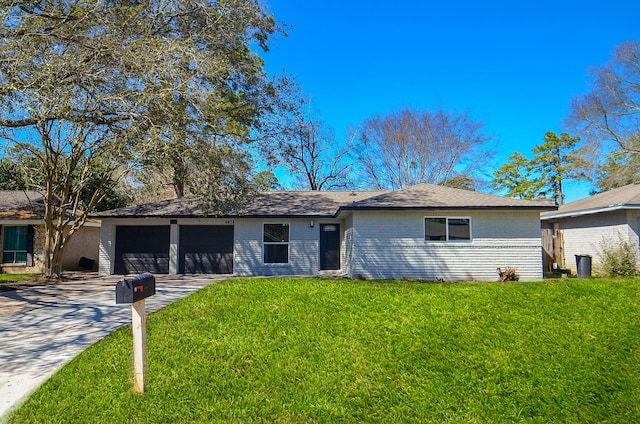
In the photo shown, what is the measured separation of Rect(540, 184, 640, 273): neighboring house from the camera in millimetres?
13242

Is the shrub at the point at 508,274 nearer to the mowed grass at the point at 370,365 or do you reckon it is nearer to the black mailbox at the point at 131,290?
the mowed grass at the point at 370,365

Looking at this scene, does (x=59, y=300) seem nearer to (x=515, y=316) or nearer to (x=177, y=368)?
→ (x=177, y=368)

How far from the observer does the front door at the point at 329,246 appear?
16266mm

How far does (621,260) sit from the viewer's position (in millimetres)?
12805

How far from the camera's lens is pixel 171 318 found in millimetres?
6414

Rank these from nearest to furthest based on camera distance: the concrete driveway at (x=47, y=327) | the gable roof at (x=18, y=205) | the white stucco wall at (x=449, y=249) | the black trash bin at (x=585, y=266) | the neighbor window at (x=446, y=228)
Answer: the concrete driveway at (x=47, y=327) < the white stucco wall at (x=449, y=249) < the neighbor window at (x=446, y=228) < the black trash bin at (x=585, y=266) < the gable roof at (x=18, y=205)

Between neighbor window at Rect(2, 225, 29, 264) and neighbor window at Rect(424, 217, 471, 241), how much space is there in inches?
671

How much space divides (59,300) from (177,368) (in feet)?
21.0

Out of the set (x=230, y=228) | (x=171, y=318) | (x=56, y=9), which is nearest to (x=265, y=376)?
(x=171, y=318)

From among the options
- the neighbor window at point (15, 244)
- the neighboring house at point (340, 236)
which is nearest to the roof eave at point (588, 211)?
the neighboring house at point (340, 236)

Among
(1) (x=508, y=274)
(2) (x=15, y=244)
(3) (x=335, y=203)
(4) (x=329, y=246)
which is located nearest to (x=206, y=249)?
(4) (x=329, y=246)

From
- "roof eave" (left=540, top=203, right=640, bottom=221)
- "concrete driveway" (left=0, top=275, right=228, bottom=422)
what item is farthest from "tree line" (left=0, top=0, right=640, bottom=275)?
"roof eave" (left=540, top=203, right=640, bottom=221)

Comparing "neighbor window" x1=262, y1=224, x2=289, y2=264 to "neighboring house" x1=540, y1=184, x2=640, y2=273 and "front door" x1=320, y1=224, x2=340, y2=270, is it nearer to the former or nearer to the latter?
"front door" x1=320, y1=224, x2=340, y2=270

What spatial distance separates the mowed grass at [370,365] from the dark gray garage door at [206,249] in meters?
9.47
